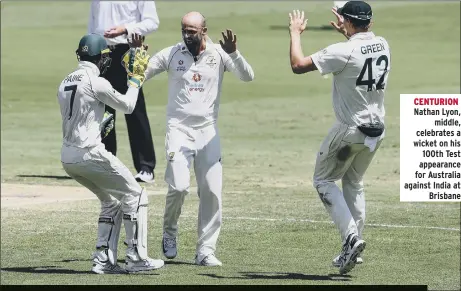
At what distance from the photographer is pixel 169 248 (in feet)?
43.5

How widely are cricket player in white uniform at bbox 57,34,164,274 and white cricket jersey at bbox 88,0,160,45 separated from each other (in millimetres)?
5729

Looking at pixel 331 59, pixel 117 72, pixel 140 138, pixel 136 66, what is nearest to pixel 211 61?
pixel 136 66

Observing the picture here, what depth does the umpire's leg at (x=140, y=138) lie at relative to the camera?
1905cm

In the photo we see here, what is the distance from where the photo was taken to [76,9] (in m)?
75.1

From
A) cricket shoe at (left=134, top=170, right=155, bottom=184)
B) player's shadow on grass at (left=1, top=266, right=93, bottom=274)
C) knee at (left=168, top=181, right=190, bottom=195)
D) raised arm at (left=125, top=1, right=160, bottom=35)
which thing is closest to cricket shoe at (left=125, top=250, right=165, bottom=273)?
player's shadow on grass at (left=1, top=266, right=93, bottom=274)

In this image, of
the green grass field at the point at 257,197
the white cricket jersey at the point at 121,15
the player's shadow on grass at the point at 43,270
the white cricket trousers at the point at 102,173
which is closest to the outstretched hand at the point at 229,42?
the white cricket trousers at the point at 102,173

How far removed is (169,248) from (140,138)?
5919 millimetres

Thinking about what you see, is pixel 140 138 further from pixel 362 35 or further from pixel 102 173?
pixel 362 35

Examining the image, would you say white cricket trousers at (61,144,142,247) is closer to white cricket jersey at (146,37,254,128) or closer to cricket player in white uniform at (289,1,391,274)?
white cricket jersey at (146,37,254,128)

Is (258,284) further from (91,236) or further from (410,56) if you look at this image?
(410,56)

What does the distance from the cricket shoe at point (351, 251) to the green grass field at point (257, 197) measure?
0.50 feet

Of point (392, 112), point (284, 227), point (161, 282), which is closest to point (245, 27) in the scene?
point (392, 112)

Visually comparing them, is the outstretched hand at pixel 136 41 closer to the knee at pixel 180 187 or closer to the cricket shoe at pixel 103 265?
the knee at pixel 180 187
